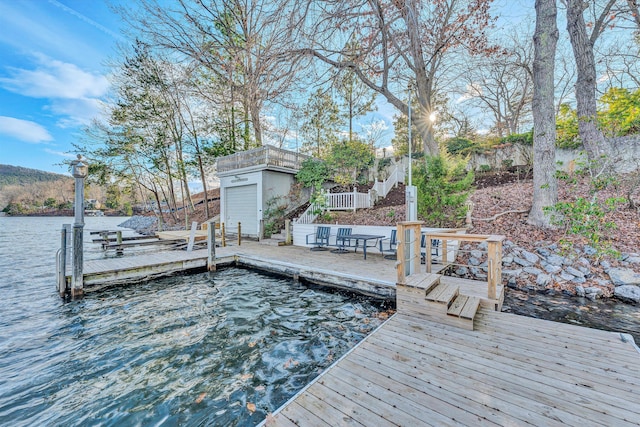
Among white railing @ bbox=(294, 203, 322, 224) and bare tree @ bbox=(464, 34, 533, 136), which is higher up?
bare tree @ bbox=(464, 34, 533, 136)

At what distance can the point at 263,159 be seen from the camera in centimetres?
1095

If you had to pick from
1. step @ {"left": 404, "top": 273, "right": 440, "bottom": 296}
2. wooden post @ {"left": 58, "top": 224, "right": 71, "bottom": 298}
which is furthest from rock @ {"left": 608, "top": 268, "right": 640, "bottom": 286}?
wooden post @ {"left": 58, "top": 224, "right": 71, "bottom": 298}

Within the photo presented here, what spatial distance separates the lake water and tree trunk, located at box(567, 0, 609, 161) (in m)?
7.87

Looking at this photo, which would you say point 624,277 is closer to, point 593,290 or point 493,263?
point 593,290

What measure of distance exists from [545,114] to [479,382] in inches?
288

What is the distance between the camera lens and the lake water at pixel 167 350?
7.28 feet

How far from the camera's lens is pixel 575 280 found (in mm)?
4699

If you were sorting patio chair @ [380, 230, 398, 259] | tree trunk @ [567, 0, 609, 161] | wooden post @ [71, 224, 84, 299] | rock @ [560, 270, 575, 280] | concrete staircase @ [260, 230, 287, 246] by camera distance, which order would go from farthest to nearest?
concrete staircase @ [260, 230, 287, 246] → tree trunk @ [567, 0, 609, 161] → patio chair @ [380, 230, 398, 259] → wooden post @ [71, 224, 84, 299] → rock @ [560, 270, 575, 280]

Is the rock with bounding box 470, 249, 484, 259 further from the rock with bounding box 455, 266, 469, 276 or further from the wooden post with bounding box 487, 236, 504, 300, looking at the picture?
the wooden post with bounding box 487, 236, 504, 300

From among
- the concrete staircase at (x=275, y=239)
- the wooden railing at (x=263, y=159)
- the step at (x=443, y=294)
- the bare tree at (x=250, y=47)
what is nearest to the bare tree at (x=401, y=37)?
the bare tree at (x=250, y=47)

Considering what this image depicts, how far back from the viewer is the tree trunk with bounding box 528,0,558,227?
6211 millimetres

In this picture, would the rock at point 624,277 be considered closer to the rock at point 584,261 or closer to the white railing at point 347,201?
the rock at point 584,261

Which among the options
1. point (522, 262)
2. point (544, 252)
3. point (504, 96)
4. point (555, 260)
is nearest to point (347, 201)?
point (522, 262)

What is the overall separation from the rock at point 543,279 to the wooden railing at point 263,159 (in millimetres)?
9373
